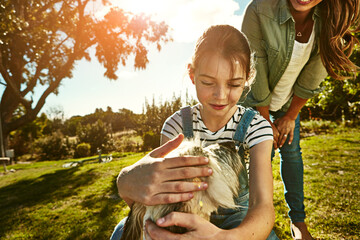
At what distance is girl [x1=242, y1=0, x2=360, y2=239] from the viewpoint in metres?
2.12

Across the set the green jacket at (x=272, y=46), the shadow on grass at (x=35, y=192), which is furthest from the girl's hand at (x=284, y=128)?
the shadow on grass at (x=35, y=192)

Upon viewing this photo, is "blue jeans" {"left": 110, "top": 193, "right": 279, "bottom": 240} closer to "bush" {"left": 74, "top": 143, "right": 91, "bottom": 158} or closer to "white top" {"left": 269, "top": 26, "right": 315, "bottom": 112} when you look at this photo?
"white top" {"left": 269, "top": 26, "right": 315, "bottom": 112}

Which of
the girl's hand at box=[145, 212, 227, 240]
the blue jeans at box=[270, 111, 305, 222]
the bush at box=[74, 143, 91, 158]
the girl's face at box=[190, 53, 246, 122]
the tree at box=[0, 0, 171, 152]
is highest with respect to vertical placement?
the tree at box=[0, 0, 171, 152]

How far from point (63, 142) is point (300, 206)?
65.3 ft

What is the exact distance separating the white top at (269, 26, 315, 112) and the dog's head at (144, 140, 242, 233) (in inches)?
54.3

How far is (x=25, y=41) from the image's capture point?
1346 cm

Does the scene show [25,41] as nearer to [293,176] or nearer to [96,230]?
[96,230]

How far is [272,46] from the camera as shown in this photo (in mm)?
2203

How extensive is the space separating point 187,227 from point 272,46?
188cm

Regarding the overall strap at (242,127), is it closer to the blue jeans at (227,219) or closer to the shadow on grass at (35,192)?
the blue jeans at (227,219)

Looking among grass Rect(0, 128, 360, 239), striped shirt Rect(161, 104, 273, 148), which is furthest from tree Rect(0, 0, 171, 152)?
striped shirt Rect(161, 104, 273, 148)

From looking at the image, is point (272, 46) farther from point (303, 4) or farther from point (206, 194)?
point (206, 194)

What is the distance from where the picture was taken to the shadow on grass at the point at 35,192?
5.32 metres

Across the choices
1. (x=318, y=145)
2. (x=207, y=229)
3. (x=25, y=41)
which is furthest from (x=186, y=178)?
(x=25, y=41)
